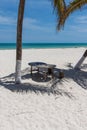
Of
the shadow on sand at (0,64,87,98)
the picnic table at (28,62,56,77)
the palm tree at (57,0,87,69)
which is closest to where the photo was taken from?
the shadow on sand at (0,64,87,98)

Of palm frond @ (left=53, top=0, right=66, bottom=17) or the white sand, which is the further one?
palm frond @ (left=53, top=0, right=66, bottom=17)

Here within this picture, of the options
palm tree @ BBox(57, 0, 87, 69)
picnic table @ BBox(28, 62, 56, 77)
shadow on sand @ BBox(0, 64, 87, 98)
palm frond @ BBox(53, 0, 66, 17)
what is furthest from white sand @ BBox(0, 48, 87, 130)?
palm frond @ BBox(53, 0, 66, 17)

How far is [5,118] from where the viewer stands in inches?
258

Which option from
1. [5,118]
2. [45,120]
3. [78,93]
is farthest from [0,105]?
[78,93]

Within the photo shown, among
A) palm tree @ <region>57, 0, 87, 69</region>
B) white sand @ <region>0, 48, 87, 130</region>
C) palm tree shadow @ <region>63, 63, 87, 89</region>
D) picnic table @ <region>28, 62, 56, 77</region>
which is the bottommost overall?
palm tree shadow @ <region>63, 63, 87, 89</region>

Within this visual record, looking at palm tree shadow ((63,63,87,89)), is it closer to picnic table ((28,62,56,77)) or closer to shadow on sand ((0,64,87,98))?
shadow on sand ((0,64,87,98))

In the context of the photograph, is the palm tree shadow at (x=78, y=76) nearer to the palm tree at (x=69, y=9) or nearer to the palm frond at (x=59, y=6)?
the palm tree at (x=69, y=9)

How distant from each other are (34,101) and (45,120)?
142 cm

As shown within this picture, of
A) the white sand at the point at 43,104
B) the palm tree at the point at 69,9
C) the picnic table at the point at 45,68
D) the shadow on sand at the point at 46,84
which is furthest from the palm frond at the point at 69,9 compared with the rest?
the white sand at the point at 43,104

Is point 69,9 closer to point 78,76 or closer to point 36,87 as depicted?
point 78,76

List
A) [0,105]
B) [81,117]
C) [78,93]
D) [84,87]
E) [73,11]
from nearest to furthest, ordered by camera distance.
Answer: [81,117] → [0,105] → [78,93] → [84,87] → [73,11]

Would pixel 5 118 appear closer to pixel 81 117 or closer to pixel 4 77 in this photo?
pixel 81 117

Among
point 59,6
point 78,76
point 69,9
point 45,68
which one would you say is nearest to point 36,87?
point 45,68

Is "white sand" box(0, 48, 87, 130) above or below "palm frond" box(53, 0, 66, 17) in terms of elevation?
below
